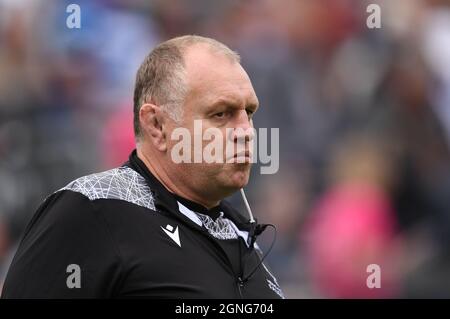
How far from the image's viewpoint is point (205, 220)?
2949 millimetres

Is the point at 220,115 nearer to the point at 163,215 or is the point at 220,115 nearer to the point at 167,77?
the point at 167,77

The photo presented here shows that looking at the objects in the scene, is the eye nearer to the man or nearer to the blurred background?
the man

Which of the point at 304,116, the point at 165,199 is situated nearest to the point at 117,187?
the point at 165,199

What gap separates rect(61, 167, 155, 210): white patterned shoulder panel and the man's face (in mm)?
151

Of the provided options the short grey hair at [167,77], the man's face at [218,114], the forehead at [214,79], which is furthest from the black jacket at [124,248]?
the forehead at [214,79]

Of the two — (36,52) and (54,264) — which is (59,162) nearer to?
(36,52)

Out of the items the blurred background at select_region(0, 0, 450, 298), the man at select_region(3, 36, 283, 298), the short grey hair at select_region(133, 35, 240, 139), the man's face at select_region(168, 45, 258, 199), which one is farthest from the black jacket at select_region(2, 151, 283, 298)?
the blurred background at select_region(0, 0, 450, 298)

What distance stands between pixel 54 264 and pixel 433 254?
143 inches

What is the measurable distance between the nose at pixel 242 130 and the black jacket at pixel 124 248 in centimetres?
27

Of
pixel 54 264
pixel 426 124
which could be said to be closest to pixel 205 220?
pixel 54 264

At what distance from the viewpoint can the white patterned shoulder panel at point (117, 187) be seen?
2.73 m

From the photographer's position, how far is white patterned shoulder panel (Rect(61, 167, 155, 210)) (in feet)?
8.96

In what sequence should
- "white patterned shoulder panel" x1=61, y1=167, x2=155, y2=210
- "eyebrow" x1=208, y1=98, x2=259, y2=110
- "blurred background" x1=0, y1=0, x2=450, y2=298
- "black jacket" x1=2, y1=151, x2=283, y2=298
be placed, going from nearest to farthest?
1. "black jacket" x1=2, y1=151, x2=283, y2=298
2. "white patterned shoulder panel" x1=61, y1=167, x2=155, y2=210
3. "eyebrow" x1=208, y1=98, x2=259, y2=110
4. "blurred background" x1=0, y1=0, x2=450, y2=298

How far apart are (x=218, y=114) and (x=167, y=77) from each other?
215 mm
